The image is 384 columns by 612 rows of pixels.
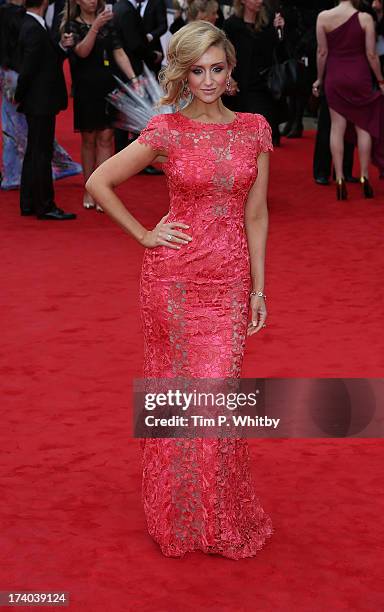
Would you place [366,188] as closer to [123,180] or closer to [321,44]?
[321,44]

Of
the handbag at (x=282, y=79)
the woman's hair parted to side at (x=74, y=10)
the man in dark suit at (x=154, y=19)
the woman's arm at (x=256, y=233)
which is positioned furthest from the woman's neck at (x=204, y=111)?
the man in dark suit at (x=154, y=19)

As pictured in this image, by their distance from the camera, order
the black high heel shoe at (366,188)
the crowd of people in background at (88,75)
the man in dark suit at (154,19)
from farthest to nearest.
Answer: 1. the man in dark suit at (154,19)
2. the black high heel shoe at (366,188)
3. the crowd of people in background at (88,75)

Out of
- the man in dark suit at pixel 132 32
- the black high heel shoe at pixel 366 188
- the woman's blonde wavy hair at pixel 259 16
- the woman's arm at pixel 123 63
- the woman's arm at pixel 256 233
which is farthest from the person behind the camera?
the man in dark suit at pixel 132 32

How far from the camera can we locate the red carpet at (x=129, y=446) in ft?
13.3

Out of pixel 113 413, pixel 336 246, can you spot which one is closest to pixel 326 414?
pixel 113 413

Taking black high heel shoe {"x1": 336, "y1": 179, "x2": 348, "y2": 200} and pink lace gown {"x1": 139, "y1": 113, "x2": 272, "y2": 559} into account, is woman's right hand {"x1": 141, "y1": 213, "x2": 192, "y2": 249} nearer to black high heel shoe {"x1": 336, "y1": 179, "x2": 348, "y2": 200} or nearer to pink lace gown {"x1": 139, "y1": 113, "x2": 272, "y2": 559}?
pink lace gown {"x1": 139, "y1": 113, "x2": 272, "y2": 559}

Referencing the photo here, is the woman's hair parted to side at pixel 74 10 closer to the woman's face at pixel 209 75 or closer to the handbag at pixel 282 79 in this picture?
the handbag at pixel 282 79

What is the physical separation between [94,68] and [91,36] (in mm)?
352

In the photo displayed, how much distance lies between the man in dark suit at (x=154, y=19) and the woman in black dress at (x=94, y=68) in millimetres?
2404

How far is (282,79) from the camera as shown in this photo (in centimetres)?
1039

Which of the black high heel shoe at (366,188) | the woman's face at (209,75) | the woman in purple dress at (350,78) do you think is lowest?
the black high heel shoe at (366,188)

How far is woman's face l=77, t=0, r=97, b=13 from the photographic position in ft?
31.9

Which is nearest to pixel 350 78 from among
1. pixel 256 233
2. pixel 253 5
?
pixel 253 5

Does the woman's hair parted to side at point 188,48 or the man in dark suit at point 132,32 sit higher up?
the woman's hair parted to side at point 188,48
